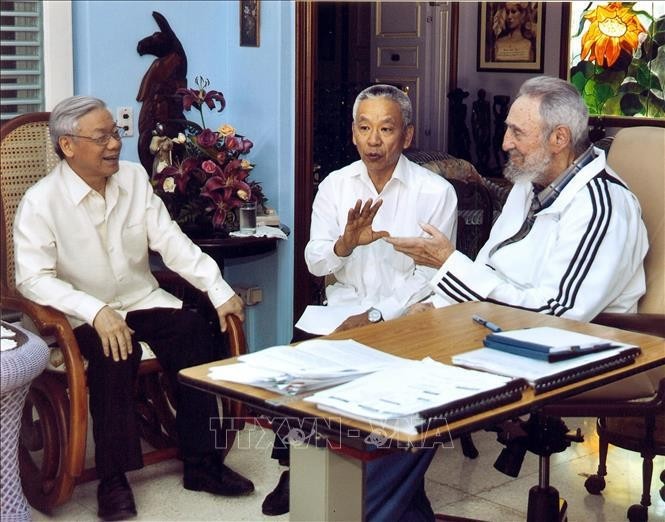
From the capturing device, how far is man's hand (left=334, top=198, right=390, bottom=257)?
3090mm

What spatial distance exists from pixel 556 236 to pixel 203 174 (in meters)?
1.63

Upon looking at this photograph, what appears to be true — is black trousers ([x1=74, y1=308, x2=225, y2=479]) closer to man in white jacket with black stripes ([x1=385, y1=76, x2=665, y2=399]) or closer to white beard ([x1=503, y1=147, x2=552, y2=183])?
man in white jacket with black stripes ([x1=385, y1=76, x2=665, y2=399])

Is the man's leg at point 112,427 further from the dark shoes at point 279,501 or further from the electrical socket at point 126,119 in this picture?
the electrical socket at point 126,119

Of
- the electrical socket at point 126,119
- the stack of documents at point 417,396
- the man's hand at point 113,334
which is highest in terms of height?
the electrical socket at point 126,119

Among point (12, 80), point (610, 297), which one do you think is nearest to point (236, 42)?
point (12, 80)

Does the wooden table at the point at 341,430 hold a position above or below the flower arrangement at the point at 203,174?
below

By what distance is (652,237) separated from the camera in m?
3.03

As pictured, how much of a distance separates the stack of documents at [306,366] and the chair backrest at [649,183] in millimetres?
1121

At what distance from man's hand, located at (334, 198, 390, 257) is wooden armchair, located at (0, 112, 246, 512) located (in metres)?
0.51

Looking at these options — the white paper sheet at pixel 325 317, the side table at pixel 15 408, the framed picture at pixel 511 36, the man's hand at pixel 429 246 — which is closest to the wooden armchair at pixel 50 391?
the side table at pixel 15 408

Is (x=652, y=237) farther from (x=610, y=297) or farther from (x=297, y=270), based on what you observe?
(x=297, y=270)

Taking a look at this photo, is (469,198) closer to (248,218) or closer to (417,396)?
(248,218)

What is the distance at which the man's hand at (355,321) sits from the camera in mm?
3237

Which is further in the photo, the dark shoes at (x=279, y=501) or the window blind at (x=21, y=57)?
the window blind at (x=21, y=57)
